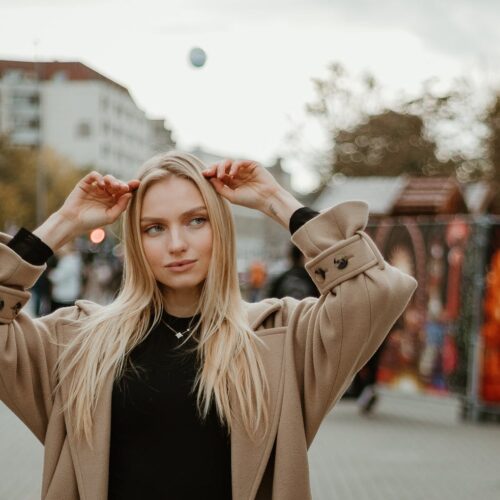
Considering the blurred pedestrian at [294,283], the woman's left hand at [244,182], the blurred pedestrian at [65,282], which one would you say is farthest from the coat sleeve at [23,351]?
the blurred pedestrian at [65,282]

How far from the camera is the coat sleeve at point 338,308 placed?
2594mm

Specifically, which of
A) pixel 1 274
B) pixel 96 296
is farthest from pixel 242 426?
pixel 96 296

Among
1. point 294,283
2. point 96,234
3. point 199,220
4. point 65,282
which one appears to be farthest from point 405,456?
point 65,282

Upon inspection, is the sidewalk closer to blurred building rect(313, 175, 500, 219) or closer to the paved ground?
the paved ground

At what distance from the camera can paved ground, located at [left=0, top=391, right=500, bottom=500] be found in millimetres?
7156

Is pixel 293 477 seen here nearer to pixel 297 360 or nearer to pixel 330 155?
pixel 297 360

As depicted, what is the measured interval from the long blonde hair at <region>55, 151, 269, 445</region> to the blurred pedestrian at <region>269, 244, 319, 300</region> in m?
6.32

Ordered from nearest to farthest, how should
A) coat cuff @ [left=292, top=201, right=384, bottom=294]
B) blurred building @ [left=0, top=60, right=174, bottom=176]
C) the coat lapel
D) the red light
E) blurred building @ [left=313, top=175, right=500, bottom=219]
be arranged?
the coat lapel, coat cuff @ [left=292, top=201, right=384, bottom=294], the red light, blurred building @ [left=0, top=60, right=174, bottom=176], blurred building @ [left=313, top=175, right=500, bottom=219]

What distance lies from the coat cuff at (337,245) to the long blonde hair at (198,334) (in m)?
0.21

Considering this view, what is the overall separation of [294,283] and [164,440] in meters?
6.68

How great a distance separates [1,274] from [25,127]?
35.5ft

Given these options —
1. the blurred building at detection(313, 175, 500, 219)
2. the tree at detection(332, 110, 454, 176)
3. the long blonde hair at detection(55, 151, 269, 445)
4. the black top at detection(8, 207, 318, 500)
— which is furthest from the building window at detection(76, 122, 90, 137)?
the tree at detection(332, 110, 454, 176)

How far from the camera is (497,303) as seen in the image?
34.7 ft

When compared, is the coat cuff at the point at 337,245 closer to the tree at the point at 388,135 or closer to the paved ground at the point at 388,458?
the paved ground at the point at 388,458
